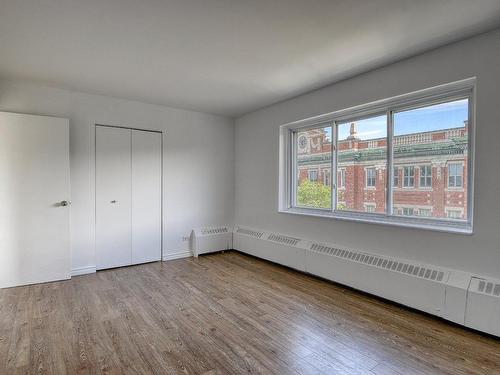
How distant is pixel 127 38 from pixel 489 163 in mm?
3303

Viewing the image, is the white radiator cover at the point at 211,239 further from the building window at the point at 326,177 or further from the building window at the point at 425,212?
the building window at the point at 425,212

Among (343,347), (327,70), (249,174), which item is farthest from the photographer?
(249,174)

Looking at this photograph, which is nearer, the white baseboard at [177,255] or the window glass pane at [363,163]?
→ the window glass pane at [363,163]

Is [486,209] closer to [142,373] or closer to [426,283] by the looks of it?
[426,283]

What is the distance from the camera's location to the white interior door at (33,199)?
3.38 metres

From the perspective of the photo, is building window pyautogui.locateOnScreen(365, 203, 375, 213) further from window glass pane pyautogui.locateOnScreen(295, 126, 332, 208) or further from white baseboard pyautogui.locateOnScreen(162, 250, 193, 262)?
Result: white baseboard pyautogui.locateOnScreen(162, 250, 193, 262)

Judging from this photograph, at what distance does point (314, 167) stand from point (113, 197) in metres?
3.02

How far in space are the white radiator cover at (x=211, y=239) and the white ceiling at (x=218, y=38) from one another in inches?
99.3

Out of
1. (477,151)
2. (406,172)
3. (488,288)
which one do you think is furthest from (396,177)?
(488,288)

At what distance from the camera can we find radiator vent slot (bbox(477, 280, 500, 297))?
7.48ft

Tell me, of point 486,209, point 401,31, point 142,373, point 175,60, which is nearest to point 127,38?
A: point 175,60

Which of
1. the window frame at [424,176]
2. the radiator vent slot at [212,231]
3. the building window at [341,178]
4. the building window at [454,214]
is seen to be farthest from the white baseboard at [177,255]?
the building window at [454,214]

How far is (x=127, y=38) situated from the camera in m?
2.49

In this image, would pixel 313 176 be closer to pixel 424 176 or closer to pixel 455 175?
pixel 424 176
